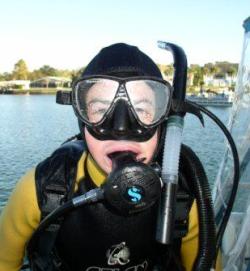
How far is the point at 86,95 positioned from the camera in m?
2.25

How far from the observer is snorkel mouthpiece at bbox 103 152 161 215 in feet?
6.08

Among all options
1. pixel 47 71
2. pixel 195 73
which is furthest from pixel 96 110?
pixel 47 71

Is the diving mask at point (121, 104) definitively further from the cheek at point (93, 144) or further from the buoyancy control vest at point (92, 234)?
the buoyancy control vest at point (92, 234)

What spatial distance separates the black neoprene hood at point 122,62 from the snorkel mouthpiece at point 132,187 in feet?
2.02

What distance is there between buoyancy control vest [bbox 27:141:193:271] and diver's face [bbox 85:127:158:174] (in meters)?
0.29

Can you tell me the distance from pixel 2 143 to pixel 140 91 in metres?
24.4

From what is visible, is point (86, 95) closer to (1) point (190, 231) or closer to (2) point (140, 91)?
(2) point (140, 91)

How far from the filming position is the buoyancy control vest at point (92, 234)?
2.36 m

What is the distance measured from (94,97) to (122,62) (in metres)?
0.26

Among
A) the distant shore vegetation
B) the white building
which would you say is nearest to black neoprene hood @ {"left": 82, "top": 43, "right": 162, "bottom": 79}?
the distant shore vegetation

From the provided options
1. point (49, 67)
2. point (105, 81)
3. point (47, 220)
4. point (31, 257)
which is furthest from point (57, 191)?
point (49, 67)

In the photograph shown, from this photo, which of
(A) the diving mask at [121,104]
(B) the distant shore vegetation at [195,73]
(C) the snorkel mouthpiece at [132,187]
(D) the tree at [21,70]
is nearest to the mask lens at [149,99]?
(A) the diving mask at [121,104]

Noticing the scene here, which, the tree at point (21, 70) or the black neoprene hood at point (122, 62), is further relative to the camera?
the tree at point (21, 70)

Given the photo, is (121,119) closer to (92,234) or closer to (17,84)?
(92,234)
